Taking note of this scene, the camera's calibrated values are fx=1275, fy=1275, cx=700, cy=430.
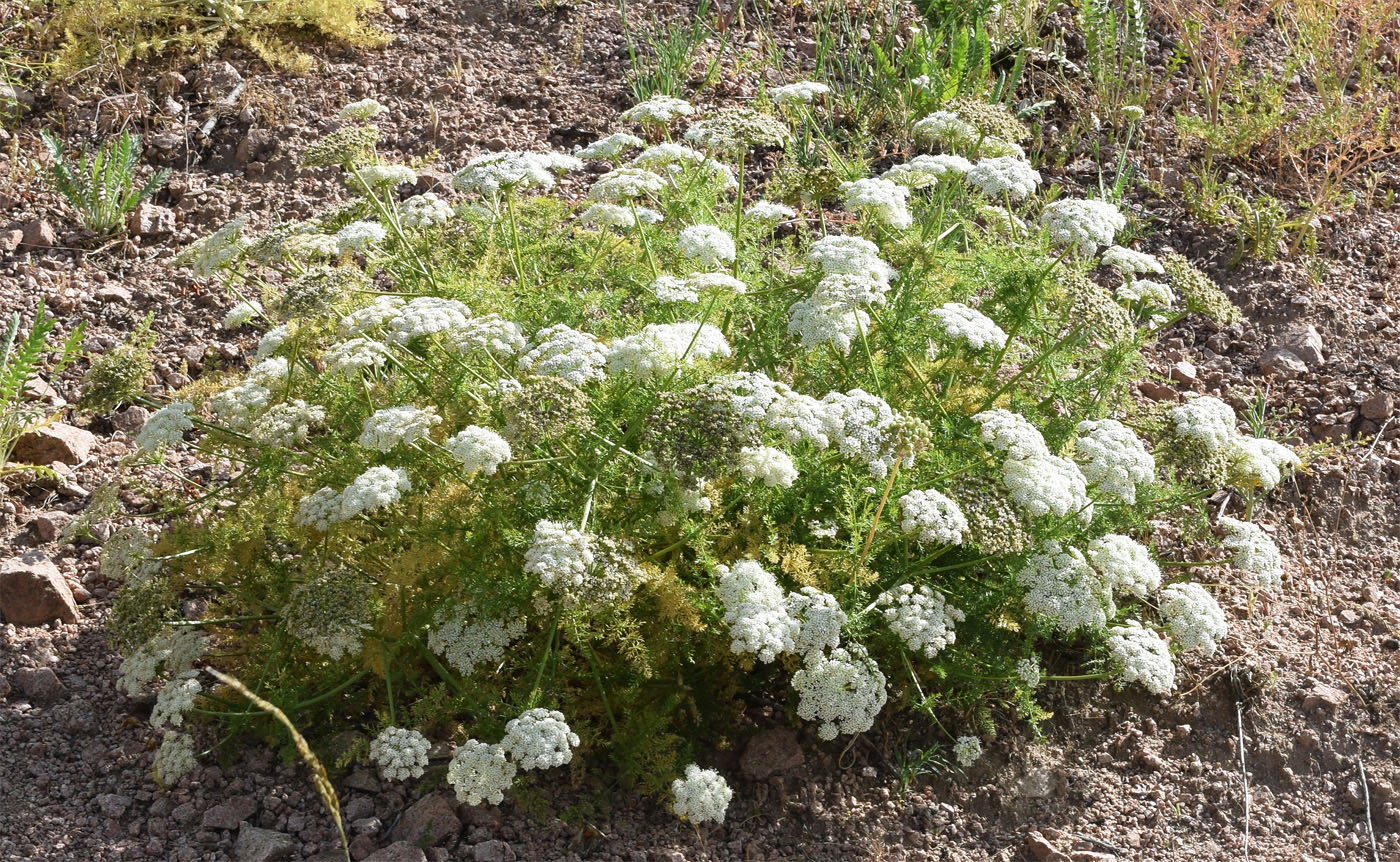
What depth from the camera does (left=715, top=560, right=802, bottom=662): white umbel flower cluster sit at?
3.20 meters

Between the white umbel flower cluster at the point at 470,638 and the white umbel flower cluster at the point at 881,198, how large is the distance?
170 cm

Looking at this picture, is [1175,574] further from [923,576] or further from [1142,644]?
[923,576]

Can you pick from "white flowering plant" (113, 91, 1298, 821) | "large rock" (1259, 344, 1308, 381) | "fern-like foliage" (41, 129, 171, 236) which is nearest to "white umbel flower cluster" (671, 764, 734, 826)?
"white flowering plant" (113, 91, 1298, 821)

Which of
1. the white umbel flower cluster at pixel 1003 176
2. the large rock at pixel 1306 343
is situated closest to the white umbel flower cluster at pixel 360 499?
the white umbel flower cluster at pixel 1003 176

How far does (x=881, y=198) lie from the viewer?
405cm

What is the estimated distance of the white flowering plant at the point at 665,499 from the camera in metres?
3.36

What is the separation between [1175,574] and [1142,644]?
1.09 metres

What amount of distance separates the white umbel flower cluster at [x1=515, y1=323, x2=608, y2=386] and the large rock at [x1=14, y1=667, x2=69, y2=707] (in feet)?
6.38

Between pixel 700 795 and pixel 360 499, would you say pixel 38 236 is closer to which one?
pixel 360 499

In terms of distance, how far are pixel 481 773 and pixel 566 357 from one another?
3.58 feet

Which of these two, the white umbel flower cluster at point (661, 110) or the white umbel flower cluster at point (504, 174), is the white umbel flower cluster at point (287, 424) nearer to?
the white umbel flower cluster at point (504, 174)

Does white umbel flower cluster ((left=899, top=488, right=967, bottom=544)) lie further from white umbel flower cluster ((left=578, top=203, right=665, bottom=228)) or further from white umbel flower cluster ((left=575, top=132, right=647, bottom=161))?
white umbel flower cluster ((left=575, top=132, right=647, bottom=161))

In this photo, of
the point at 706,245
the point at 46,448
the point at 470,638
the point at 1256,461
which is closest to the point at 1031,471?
the point at 1256,461

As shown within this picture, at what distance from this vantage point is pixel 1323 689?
4473 millimetres
